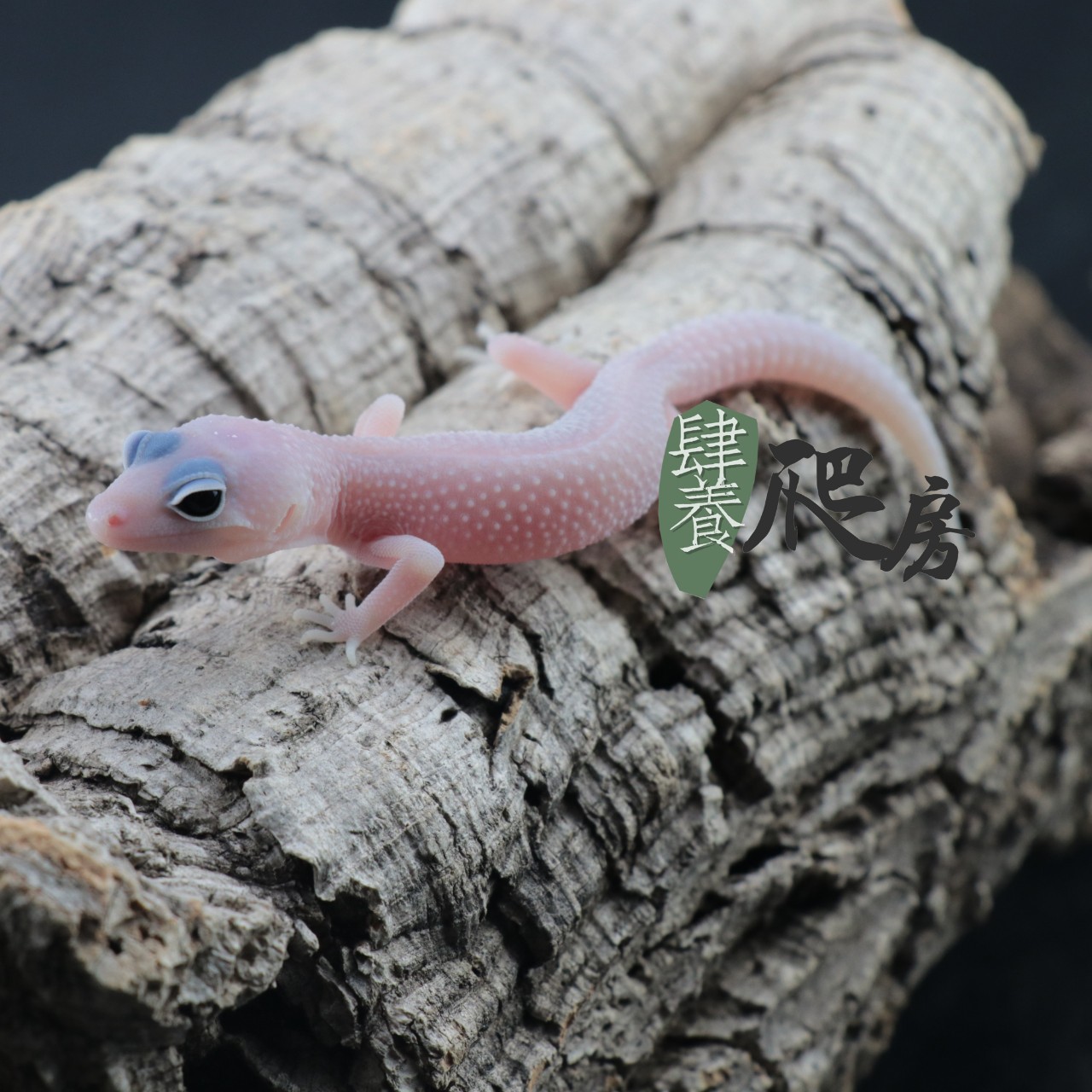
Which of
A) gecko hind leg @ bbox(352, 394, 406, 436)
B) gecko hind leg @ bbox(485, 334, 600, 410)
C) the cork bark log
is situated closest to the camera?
the cork bark log

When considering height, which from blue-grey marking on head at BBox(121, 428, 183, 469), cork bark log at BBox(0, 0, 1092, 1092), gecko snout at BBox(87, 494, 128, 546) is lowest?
cork bark log at BBox(0, 0, 1092, 1092)

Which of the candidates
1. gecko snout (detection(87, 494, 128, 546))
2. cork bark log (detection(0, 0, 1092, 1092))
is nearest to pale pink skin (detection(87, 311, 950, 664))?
gecko snout (detection(87, 494, 128, 546))

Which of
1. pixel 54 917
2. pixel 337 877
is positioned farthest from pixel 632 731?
pixel 54 917

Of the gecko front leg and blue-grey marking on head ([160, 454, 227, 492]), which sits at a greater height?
blue-grey marking on head ([160, 454, 227, 492])

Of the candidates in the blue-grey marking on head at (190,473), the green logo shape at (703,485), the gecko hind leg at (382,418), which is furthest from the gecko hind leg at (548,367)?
the blue-grey marking on head at (190,473)

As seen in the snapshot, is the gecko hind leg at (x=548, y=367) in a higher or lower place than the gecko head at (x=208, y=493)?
lower

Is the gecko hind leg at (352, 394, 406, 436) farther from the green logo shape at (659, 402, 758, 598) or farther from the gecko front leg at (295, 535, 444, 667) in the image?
the green logo shape at (659, 402, 758, 598)

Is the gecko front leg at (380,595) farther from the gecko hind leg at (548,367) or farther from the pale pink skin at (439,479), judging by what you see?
the gecko hind leg at (548,367)
